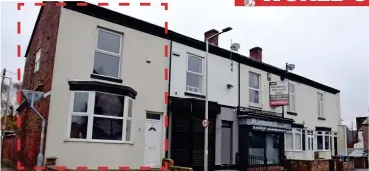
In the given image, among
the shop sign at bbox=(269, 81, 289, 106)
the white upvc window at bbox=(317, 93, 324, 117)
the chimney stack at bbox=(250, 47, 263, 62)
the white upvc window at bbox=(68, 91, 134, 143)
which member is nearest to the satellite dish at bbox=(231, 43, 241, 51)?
the shop sign at bbox=(269, 81, 289, 106)

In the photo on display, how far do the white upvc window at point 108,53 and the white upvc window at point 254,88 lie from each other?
842cm

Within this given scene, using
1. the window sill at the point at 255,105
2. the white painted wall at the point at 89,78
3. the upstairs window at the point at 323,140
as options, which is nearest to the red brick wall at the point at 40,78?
the white painted wall at the point at 89,78

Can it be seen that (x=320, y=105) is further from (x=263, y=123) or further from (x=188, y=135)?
(x=188, y=135)

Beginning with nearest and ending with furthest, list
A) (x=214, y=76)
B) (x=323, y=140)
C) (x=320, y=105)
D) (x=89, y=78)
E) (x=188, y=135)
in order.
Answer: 1. (x=89, y=78)
2. (x=188, y=135)
3. (x=214, y=76)
4. (x=323, y=140)
5. (x=320, y=105)

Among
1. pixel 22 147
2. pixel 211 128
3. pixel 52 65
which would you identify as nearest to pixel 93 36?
pixel 52 65

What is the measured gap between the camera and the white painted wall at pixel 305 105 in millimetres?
17969

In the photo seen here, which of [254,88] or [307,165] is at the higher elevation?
[254,88]

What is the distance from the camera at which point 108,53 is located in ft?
41.0

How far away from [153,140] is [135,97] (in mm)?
1987

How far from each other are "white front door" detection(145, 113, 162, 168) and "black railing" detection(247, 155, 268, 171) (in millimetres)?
5170

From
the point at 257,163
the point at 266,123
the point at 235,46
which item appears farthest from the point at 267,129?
the point at 235,46

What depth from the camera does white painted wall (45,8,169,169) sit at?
10.8 metres

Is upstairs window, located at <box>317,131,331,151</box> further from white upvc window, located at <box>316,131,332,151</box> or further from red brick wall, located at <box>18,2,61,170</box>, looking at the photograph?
red brick wall, located at <box>18,2,61,170</box>

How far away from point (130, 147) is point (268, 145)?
905cm
